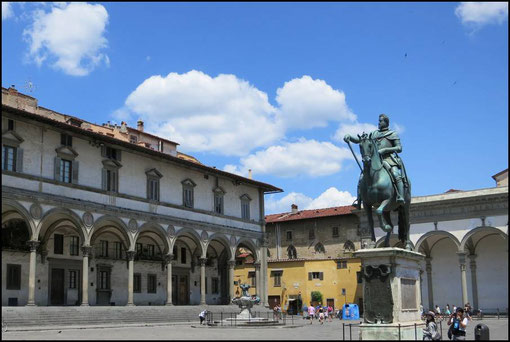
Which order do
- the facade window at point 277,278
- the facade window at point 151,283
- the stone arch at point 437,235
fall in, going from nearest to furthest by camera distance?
the facade window at point 151,283 → the stone arch at point 437,235 → the facade window at point 277,278

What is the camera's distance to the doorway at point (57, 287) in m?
32.7

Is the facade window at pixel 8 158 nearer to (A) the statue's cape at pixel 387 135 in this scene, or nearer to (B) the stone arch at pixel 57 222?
(B) the stone arch at pixel 57 222

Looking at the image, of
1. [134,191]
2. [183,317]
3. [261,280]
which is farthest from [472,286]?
[134,191]

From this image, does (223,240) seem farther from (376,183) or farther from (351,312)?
(376,183)

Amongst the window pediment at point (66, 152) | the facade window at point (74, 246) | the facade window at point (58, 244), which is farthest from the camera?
the facade window at point (74, 246)

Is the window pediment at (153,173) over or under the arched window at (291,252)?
over

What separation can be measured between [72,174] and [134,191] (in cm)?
454

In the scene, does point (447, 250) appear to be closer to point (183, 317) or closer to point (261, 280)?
point (261, 280)

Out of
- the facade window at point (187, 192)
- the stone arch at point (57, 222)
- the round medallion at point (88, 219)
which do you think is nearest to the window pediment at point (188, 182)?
the facade window at point (187, 192)

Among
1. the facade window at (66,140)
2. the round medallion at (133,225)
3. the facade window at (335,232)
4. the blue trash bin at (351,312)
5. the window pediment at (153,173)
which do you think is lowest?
the blue trash bin at (351,312)

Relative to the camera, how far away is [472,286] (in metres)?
42.2

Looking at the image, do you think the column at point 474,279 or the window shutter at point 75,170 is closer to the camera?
the window shutter at point 75,170

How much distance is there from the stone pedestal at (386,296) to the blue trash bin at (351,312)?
91.6 ft

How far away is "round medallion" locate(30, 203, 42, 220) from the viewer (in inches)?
1117
